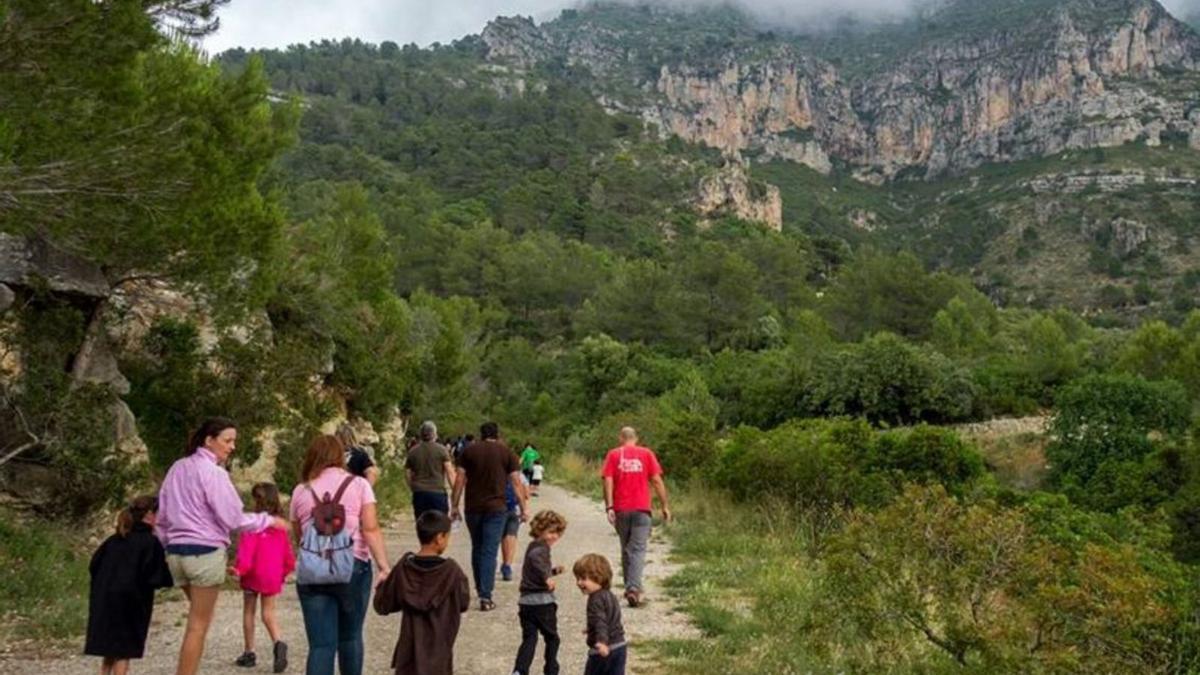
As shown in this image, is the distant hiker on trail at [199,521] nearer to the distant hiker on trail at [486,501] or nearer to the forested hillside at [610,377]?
the forested hillside at [610,377]

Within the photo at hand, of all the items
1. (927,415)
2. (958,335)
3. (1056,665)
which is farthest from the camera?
(958,335)

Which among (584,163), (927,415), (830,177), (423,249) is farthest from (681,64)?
(927,415)

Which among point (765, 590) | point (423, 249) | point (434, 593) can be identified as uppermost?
point (423, 249)

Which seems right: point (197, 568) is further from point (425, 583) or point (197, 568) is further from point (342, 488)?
point (425, 583)

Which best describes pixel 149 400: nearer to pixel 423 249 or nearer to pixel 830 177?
pixel 423 249

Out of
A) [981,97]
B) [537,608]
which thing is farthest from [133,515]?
[981,97]

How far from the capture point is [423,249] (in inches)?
2475

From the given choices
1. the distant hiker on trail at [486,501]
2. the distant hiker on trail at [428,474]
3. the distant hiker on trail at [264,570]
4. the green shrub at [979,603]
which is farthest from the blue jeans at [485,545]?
the green shrub at [979,603]

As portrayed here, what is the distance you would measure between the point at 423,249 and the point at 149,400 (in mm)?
50946

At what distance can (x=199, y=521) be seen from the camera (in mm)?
5008

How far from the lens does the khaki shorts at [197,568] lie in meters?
5.00

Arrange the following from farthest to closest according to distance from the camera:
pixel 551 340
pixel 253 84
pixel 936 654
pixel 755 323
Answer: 1. pixel 551 340
2. pixel 755 323
3. pixel 253 84
4. pixel 936 654

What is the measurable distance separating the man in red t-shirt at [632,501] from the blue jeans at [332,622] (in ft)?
11.5

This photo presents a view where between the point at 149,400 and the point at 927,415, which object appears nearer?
the point at 149,400
